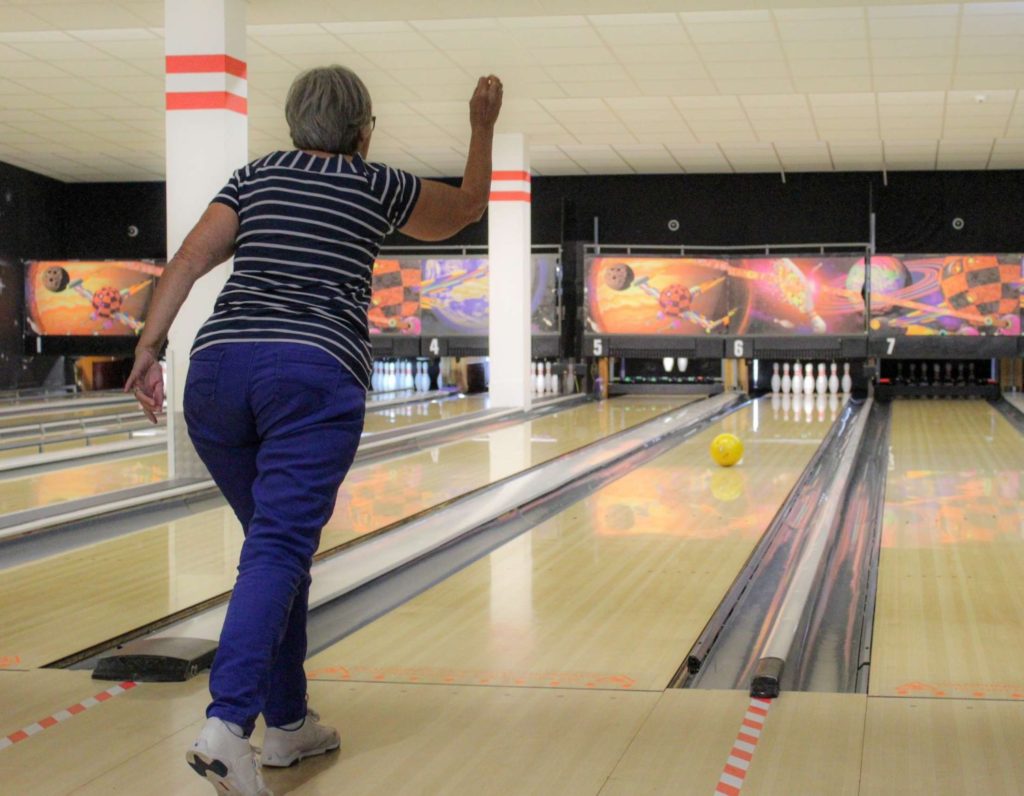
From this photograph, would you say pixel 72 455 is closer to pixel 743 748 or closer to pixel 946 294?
pixel 743 748

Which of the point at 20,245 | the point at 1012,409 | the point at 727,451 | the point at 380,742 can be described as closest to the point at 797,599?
the point at 380,742

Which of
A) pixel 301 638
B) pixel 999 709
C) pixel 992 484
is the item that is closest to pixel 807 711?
pixel 999 709

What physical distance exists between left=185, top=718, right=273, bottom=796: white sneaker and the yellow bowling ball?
18.5 ft

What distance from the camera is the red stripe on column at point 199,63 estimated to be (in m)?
6.49

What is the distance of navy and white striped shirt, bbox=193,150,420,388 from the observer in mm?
1941

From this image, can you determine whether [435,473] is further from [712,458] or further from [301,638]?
[301,638]

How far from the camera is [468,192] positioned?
6.93ft

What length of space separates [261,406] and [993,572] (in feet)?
9.89

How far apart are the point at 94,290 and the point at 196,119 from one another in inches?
297

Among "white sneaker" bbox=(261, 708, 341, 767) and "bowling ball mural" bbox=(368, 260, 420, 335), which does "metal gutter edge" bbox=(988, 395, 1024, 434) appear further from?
"white sneaker" bbox=(261, 708, 341, 767)

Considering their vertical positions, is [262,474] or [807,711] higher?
[262,474]

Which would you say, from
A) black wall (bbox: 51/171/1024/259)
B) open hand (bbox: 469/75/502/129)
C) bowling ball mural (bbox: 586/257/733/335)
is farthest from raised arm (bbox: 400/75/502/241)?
black wall (bbox: 51/171/1024/259)

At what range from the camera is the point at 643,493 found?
20.4 ft

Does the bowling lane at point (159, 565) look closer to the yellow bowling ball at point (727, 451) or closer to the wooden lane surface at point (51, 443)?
the yellow bowling ball at point (727, 451)
